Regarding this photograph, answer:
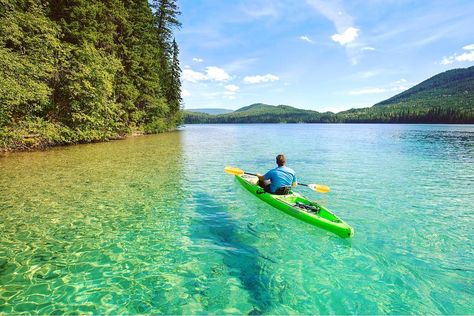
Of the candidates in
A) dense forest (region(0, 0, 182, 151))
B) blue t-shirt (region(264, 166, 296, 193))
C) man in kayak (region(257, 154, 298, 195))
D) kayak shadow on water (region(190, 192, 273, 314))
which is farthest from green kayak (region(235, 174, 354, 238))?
dense forest (region(0, 0, 182, 151))

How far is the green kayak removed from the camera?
800 cm

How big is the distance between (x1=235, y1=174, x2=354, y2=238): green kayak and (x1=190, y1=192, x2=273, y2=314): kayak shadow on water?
5.66ft

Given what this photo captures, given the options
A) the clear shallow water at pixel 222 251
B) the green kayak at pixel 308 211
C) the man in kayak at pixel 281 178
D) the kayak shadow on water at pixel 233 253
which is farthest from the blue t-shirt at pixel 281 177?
the kayak shadow on water at pixel 233 253

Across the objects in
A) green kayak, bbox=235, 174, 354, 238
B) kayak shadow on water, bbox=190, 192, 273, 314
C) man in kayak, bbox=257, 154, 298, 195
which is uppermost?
man in kayak, bbox=257, 154, 298, 195

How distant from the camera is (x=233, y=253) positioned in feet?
23.7

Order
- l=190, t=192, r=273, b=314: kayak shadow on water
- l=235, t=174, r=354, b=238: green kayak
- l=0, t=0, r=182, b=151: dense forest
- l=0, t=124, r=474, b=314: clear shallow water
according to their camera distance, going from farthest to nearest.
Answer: l=0, t=0, r=182, b=151: dense forest, l=235, t=174, r=354, b=238: green kayak, l=190, t=192, r=273, b=314: kayak shadow on water, l=0, t=124, r=474, b=314: clear shallow water

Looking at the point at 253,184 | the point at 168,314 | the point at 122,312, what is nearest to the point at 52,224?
the point at 122,312

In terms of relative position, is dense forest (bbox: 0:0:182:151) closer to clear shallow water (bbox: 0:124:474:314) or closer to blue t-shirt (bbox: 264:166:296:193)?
clear shallow water (bbox: 0:124:474:314)

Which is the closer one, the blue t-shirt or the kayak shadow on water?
the kayak shadow on water

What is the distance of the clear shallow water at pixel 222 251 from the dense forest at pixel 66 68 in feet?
34.5

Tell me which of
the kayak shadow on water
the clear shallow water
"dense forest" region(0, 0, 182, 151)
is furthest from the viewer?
"dense forest" region(0, 0, 182, 151)

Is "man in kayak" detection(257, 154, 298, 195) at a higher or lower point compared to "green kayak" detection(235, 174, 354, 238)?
higher

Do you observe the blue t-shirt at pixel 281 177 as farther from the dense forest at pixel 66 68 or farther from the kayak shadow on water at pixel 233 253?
the dense forest at pixel 66 68

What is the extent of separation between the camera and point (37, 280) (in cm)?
580
